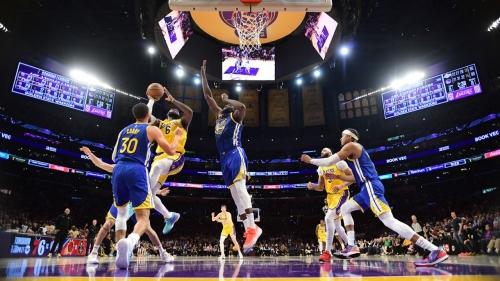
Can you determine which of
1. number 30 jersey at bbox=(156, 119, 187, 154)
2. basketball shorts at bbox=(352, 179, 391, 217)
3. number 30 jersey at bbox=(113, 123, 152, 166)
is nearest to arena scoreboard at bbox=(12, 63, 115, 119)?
number 30 jersey at bbox=(156, 119, 187, 154)

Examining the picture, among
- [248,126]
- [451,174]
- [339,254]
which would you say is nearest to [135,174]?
[339,254]

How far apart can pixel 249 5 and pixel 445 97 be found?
2354cm

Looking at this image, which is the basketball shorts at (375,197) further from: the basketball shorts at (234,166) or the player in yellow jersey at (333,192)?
the basketball shorts at (234,166)

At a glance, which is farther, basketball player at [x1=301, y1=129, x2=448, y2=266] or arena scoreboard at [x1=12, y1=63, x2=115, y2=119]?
arena scoreboard at [x1=12, y1=63, x2=115, y2=119]

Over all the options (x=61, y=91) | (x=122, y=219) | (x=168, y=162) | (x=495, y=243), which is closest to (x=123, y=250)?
(x=122, y=219)

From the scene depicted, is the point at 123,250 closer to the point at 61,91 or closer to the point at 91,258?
the point at 91,258

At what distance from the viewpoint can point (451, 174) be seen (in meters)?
27.6

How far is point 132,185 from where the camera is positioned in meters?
3.70

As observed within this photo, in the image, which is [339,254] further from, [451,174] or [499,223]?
[451,174]

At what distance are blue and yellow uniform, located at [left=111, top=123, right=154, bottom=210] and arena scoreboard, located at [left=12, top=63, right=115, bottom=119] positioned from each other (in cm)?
2292

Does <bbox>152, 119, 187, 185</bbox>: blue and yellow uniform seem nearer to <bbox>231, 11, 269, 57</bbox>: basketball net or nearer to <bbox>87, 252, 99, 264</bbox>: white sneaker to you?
<bbox>87, 252, 99, 264</bbox>: white sneaker

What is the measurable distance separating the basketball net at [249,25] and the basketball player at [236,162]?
7.40m

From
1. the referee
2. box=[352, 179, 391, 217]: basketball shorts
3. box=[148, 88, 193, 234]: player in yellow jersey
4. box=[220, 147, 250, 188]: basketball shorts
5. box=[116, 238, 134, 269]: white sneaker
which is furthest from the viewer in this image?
the referee

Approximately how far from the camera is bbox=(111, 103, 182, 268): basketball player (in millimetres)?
3684
